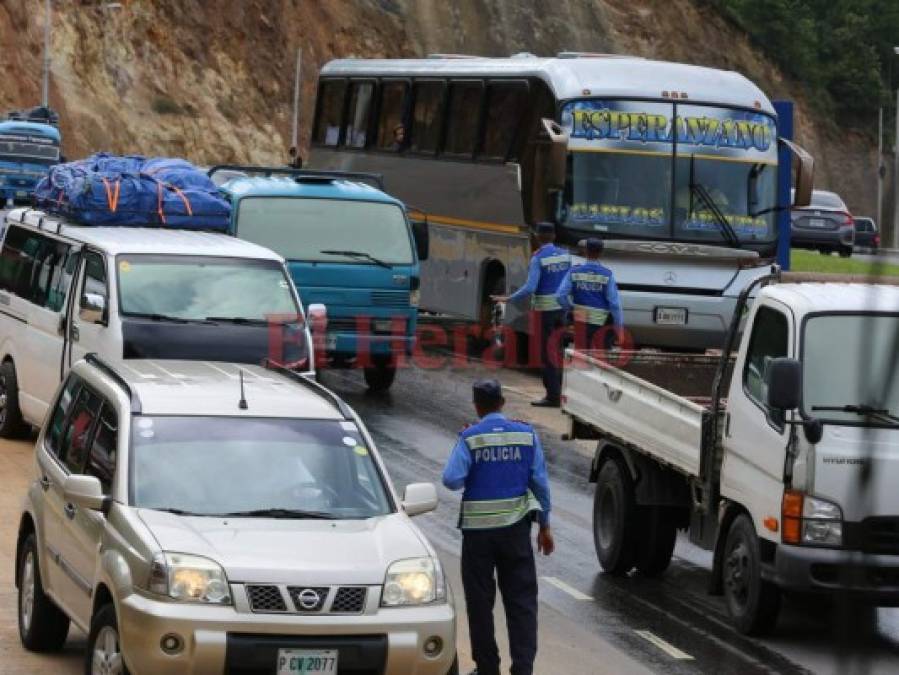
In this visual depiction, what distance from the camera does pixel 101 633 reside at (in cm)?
752

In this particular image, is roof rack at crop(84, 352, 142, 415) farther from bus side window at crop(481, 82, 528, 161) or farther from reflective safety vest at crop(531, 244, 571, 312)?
bus side window at crop(481, 82, 528, 161)

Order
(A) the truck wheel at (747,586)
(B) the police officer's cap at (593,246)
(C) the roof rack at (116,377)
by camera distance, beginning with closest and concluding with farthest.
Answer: (C) the roof rack at (116,377), (A) the truck wheel at (747,586), (B) the police officer's cap at (593,246)

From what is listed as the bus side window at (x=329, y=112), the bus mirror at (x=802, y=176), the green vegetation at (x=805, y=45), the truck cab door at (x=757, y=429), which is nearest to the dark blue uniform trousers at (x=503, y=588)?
the truck cab door at (x=757, y=429)

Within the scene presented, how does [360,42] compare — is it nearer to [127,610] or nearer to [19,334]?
[19,334]

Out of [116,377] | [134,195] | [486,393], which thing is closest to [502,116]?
[134,195]

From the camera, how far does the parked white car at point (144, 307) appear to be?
14.4m

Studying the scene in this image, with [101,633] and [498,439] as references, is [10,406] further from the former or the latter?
[101,633]

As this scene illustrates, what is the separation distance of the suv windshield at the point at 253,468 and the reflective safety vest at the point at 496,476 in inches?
16.5

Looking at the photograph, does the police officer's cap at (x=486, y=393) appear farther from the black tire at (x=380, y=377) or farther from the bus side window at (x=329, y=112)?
the bus side window at (x=329, y=112)

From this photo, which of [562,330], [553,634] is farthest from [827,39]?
[553,634]

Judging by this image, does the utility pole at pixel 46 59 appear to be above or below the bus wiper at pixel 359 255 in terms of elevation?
above

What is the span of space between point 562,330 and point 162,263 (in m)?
5.69

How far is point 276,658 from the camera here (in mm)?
7109

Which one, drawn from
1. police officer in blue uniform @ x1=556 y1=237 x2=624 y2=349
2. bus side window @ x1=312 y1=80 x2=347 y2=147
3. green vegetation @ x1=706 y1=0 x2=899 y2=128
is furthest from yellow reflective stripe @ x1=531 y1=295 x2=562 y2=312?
green vegetation @ x1=706 y1=0 x2=899 y2=128
